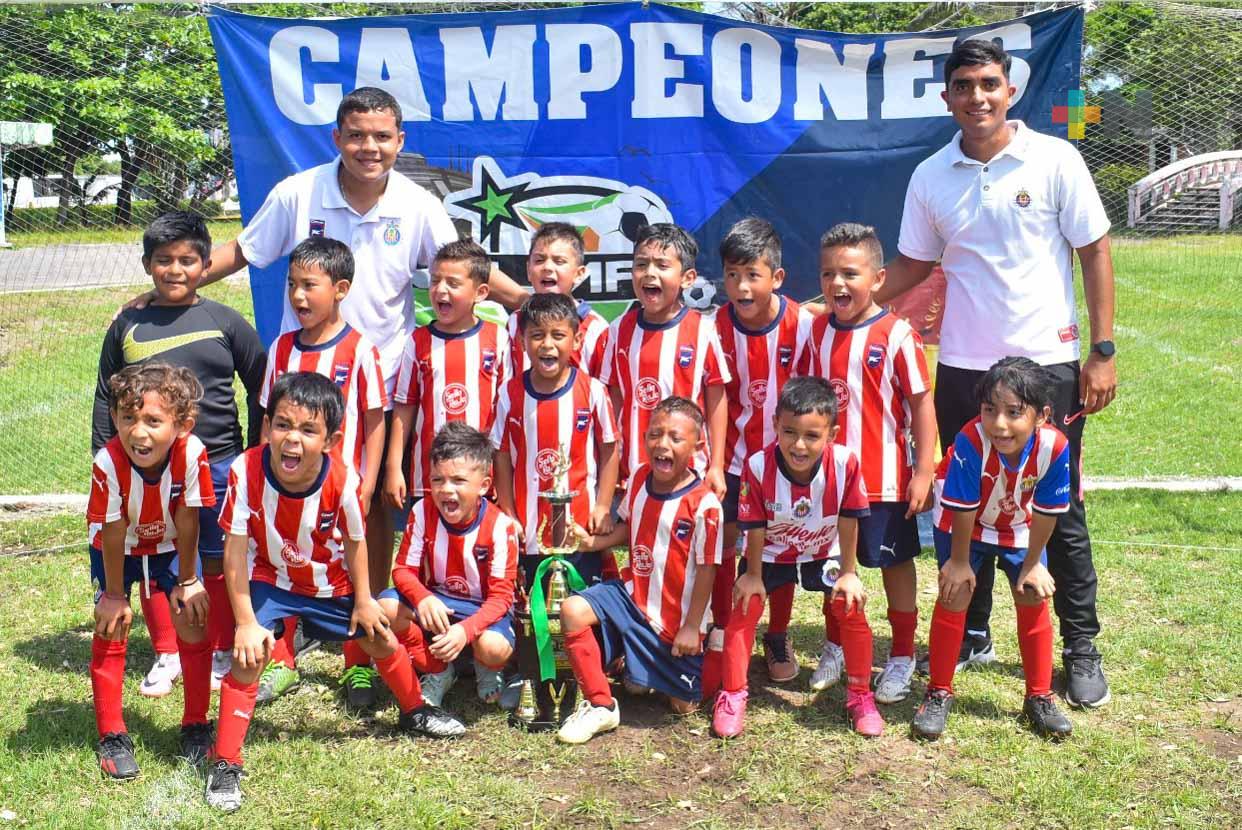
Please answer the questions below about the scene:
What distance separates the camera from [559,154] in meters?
5.61

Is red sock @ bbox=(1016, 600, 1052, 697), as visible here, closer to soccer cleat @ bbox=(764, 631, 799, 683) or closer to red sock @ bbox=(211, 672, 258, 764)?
soccer cleat @ bbox=(764, 631, 799, 683)

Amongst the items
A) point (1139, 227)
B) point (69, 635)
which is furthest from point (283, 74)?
point (1139, 227)

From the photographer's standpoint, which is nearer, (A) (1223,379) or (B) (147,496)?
(B) (147,496)

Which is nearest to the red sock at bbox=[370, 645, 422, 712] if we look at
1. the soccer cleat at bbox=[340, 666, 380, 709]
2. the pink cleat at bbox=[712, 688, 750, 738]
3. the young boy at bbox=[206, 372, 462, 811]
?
the young boy at bbox=[206, 372, 462, 811]

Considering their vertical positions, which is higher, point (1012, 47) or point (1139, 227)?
point (1012, 47)

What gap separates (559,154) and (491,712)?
9.15 ft

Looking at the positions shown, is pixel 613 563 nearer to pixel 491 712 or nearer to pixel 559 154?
pixel 491 712

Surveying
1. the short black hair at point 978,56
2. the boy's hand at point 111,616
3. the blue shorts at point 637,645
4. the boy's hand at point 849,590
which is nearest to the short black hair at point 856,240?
the short black hair at point 978,56

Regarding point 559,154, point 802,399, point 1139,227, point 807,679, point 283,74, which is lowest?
point 807,679

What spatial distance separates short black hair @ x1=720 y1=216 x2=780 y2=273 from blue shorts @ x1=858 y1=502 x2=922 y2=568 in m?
0.99

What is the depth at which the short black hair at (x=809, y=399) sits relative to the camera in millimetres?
3812

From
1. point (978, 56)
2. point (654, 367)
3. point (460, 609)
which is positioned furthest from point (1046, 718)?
point (978, 56)

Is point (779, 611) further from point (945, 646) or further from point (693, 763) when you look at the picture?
point (693, 763)

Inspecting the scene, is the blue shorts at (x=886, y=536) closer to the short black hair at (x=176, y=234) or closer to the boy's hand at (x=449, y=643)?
the boy's hand at (x=449, y=643)
